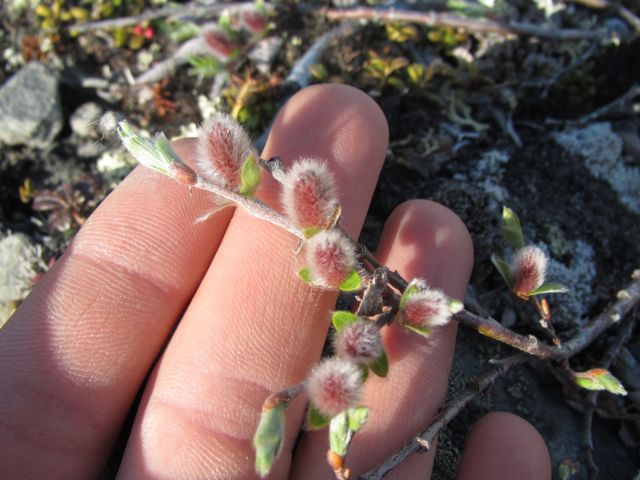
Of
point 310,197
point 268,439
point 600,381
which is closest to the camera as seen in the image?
point 268,439

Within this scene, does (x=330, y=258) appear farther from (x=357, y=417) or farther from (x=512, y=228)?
(x=512, y=228)

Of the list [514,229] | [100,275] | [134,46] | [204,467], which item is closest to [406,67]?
[514,229]

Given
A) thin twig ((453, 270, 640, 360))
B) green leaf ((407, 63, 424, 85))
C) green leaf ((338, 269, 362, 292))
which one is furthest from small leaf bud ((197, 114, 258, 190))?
green leaf ((407, 63, 424, 85))

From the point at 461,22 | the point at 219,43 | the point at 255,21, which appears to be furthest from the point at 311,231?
the point at 461,22

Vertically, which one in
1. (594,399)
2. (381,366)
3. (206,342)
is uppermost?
(381,366)

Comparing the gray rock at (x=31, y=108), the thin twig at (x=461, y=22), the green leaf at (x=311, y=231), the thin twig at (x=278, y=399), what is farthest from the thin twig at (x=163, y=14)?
the thin twig at (x=278, y=399)

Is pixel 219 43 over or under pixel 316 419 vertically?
over

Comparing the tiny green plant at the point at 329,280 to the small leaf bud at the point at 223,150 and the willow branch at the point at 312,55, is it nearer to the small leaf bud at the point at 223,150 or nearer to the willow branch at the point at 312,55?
the small leaf bud at the point at 223,150

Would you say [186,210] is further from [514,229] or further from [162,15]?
[162,15]
